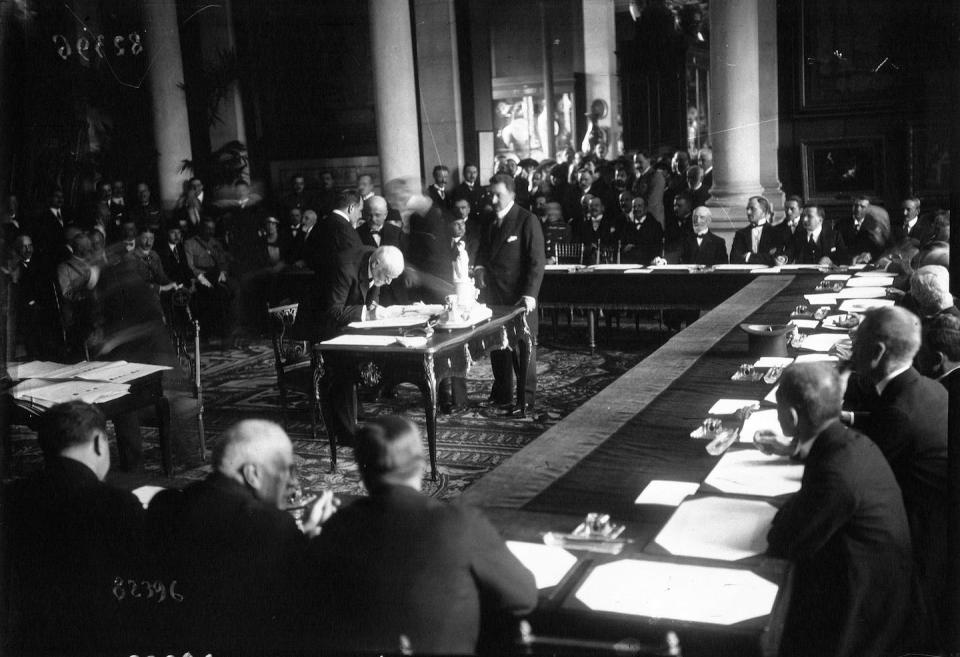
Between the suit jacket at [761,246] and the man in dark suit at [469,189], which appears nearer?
the suit jacket at [761,246]

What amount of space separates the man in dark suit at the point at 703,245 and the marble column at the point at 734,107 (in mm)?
1665

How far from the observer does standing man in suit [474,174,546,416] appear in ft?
21.0

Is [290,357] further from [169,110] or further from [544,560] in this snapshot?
[169,110]

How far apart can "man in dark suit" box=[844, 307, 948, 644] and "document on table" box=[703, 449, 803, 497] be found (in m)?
0.27

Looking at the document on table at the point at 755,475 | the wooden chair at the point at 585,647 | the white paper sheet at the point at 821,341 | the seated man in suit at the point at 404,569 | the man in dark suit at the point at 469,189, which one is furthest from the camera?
the man in dark suit at the point at 469,189

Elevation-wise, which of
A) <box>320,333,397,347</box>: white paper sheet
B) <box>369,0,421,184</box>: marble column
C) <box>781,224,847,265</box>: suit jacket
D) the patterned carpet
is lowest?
the patterned carpet

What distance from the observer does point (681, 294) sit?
8125 mm

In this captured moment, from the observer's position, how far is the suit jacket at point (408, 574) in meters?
1.76

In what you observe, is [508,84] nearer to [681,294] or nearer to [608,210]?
[608,210]

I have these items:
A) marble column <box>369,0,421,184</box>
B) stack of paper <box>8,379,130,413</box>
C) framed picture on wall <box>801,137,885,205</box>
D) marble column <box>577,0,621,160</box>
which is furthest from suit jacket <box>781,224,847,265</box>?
marble column <box>577,0,621,160</box>

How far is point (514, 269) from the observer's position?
21.3ft

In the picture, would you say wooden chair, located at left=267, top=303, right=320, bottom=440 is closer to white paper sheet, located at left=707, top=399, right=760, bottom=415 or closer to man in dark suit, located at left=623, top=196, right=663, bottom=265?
white paper sheet, located at left=707, top=399, right=760, bottom=415

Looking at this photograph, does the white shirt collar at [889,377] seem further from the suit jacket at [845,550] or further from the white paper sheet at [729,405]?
the white paper sheet at [729,405]

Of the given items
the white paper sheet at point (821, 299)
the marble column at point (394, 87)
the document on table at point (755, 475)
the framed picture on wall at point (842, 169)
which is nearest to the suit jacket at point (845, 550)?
the document on table at point (755, 475)
